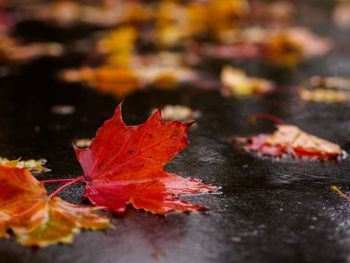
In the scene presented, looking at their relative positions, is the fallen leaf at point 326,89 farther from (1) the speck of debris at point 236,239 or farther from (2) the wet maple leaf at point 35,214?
(2) the wet maple leaf at point 35,214

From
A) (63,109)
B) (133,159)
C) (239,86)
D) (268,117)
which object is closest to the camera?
(133,159)

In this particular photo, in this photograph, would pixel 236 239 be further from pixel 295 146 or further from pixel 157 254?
pixel 295 146

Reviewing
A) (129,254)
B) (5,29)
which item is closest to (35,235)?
(129,254)

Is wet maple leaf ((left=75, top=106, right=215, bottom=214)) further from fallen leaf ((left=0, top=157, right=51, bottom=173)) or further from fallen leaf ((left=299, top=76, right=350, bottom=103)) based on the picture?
fallen leaf ((left=299, top=76, right=350, bottom=103))

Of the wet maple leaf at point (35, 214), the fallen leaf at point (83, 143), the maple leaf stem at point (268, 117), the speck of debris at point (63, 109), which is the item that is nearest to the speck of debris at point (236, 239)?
the wet maple leaf at point (35, 214)

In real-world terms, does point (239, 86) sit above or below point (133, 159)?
below

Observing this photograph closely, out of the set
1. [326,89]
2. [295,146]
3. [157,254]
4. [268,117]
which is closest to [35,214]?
[157,254]

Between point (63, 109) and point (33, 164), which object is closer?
point (33, 164)
